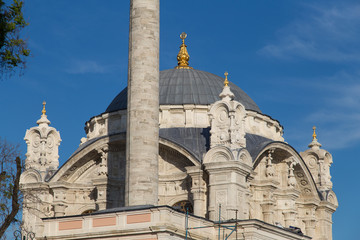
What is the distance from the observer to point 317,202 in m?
47.7

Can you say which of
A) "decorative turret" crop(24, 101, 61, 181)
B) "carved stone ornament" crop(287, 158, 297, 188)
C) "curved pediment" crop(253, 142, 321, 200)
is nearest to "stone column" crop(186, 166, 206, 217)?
"curved pediment" crop(253, 142, 321, 200)

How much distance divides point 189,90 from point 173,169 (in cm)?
495

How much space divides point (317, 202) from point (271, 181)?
5174 mm

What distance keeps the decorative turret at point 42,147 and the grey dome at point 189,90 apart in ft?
10.5

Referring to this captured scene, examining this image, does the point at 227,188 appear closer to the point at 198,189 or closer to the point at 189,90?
the point at 198,189

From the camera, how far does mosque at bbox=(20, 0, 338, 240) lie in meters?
36.3

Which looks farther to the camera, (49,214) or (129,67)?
(49,214)

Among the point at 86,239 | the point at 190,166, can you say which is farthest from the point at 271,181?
the point at 86,239

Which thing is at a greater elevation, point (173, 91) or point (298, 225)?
point (173, 91)

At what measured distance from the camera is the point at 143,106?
37750mm

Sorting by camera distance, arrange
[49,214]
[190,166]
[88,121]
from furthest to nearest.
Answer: [88,121], [49,214], [190,166]

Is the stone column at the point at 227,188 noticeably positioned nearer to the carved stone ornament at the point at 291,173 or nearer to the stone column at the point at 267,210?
the stone column at the point at 267,210

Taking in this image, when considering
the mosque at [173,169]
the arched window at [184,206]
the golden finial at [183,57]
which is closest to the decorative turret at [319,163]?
the mosque at [173,169]

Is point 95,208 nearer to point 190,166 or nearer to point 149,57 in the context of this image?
point 190,166
